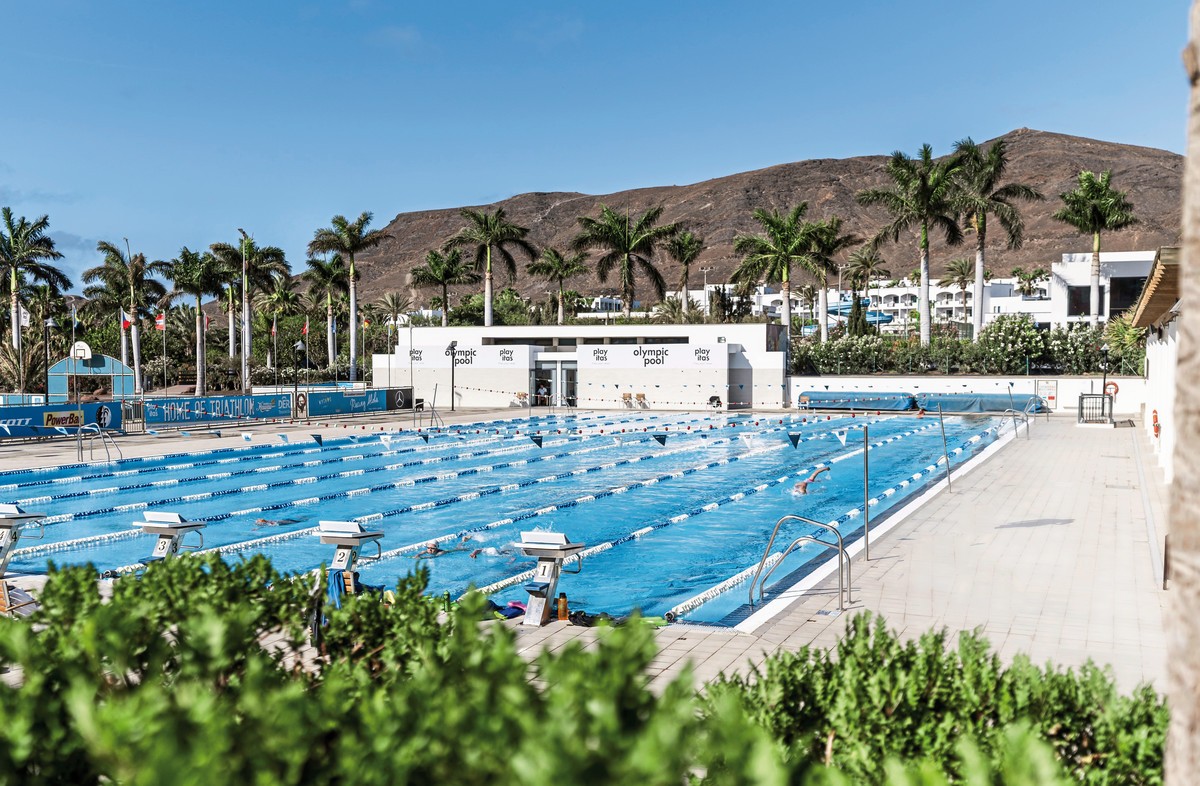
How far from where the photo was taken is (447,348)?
4681cm

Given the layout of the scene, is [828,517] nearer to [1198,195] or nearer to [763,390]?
[1198,195]

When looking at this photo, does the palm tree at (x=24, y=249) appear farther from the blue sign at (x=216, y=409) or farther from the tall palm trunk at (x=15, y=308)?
the blue sign at (x=216, y=409)

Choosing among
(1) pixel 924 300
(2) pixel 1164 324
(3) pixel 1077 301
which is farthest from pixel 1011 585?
(3) pixel 1077 301

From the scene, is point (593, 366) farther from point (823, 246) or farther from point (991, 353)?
point (991, 353)

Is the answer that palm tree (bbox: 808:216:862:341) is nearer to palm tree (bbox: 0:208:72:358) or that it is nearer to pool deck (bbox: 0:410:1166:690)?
pool deck (bbox: 0:410:1166:690)

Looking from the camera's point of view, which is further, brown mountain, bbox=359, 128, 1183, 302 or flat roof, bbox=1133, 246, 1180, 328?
brown mountain, bbox=359, 128, 1183, 302

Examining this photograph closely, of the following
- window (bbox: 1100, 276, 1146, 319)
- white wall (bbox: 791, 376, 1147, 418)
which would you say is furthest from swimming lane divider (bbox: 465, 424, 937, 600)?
window (bbox: 1100, 276, 1146, 319)

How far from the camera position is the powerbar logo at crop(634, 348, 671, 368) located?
42688mm

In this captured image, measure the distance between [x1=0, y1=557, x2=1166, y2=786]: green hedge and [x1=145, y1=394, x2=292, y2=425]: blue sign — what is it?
95.8 ft

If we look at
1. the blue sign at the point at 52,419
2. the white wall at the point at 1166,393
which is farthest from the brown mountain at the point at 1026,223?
the white wall at the point at 1166,393

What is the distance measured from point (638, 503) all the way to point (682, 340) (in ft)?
88.5

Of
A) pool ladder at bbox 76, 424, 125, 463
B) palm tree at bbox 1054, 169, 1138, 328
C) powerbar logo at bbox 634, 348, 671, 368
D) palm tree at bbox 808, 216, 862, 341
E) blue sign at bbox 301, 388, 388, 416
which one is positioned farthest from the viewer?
palm tree at bbox 808, 216, 862, 341

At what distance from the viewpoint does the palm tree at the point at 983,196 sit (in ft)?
141

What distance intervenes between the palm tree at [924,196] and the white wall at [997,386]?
12.9 feet
